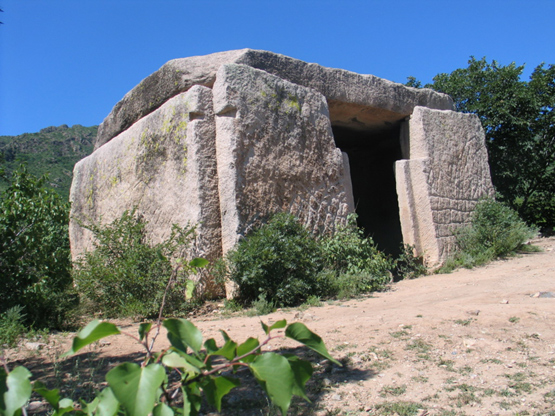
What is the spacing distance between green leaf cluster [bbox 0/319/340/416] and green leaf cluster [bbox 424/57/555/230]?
881 centimetres

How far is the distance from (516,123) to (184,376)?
899 cm

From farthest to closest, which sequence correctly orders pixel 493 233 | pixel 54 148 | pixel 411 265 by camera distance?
pixel 54 148 → pixel 493 233 → pixel 411 265

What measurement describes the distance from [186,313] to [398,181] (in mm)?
3594

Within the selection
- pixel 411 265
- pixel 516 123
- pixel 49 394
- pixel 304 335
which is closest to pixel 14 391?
pixel 49 394

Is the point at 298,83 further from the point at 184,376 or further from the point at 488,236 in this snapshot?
the point at 184,376

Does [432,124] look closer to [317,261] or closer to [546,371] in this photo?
[317,261]

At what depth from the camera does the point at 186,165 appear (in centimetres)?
486

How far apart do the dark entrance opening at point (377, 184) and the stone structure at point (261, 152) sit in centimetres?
65

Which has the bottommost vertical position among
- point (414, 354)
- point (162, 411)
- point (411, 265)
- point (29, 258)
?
point (414, 354)

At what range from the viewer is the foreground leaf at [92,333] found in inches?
32.3

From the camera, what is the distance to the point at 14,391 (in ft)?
2.77

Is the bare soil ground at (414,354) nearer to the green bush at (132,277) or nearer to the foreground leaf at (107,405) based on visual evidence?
the green bush at (132,277)

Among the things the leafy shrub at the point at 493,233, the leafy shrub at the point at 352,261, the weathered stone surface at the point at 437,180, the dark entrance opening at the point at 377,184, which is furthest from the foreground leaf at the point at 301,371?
the dark entrance opening at the point at 377,184

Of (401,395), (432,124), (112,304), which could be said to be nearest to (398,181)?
(432,124)
